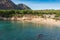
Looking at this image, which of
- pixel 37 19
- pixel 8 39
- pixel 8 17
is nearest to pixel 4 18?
pixel 8 17

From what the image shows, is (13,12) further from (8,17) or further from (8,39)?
(8,39)

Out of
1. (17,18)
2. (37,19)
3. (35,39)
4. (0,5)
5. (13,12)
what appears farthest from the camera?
(0,5)

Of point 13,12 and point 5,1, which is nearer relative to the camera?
point 13,12

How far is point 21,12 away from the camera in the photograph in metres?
86.2

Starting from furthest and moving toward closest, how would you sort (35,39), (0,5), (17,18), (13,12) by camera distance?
(0,5) < (13,12) < (17,18) < (35,39)

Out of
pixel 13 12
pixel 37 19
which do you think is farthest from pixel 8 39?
pixel 13 12

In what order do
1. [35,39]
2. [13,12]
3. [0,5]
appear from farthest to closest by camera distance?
[0,5] < [13,12] < [35,39]

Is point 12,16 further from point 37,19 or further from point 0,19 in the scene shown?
point 37,19

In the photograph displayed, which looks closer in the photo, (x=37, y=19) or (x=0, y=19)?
(x=37, y=19)

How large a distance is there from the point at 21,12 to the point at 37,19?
1267 cm

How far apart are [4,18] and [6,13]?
4062 mm

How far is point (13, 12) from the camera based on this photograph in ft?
285

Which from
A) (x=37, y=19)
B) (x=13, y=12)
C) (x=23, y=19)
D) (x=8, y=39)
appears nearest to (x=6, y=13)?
(x=13, y=12)

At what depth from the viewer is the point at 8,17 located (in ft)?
274
